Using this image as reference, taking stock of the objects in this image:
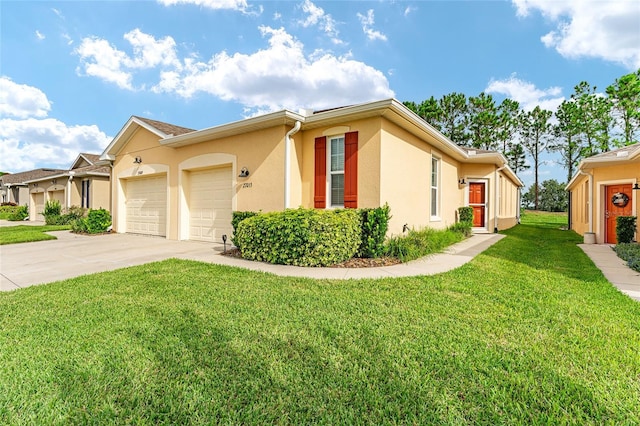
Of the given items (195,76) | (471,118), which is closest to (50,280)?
(195,76)

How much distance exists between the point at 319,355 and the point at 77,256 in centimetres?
747

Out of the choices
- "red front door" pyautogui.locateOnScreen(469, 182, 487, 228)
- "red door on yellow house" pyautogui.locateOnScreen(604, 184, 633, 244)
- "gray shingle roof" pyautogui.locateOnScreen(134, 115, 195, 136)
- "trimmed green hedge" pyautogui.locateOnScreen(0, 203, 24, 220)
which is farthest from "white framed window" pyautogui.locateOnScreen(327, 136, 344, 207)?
"trimmed green hedge" pyautogui.locateOnScreen(0, 203, 24, 220)

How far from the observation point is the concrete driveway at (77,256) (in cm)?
536

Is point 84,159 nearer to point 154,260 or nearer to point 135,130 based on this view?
point 135,130

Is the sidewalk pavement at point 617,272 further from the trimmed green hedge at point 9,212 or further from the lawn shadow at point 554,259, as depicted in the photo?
the trimmed green hedge at point 9,212

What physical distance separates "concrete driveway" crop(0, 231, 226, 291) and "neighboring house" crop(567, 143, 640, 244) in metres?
12.2

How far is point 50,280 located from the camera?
4.99 meters

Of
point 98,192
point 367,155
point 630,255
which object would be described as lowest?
point 630,255

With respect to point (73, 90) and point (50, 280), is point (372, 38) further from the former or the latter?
point (73, 90)

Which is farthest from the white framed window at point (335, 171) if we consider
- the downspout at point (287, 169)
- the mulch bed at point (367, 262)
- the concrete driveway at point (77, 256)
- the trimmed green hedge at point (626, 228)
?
the trimmed green hedge at point (626, 228)

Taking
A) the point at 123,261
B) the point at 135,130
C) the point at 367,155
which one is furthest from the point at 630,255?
the point at 135,130

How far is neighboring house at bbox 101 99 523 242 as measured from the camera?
7.19 m

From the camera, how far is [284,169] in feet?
24.9

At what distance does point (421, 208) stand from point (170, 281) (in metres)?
7.21
